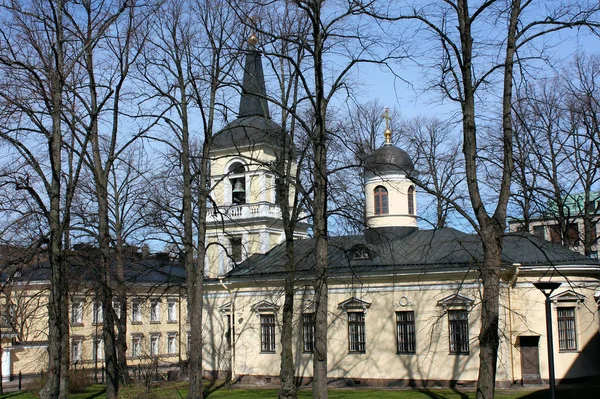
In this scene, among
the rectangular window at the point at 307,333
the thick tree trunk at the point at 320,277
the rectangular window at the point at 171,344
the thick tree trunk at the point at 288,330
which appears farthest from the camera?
the rectangular window at the point at 171,344

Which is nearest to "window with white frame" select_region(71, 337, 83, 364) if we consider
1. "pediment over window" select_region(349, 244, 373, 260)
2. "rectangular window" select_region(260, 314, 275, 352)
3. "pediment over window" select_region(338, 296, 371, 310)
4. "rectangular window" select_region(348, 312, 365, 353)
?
"rectangular window" select_region(260, 314, 275, 352)

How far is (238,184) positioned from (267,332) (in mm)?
8592

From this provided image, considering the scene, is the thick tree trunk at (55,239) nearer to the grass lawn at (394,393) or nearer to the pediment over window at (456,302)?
the grass lawn at (394,393)

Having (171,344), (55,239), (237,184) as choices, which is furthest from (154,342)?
(55,239)

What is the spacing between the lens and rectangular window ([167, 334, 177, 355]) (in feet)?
176

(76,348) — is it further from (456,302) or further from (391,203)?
(456,302)

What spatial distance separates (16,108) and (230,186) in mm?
22800

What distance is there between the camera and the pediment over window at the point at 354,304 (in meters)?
29.0

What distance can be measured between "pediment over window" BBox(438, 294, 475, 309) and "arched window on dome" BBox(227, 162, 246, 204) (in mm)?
12957

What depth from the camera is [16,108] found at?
48.8 feet

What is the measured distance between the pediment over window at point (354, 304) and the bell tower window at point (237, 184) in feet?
31.2

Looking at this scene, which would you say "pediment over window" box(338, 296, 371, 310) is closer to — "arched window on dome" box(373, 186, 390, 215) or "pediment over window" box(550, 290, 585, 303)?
"arched window on dome" box(373, 186, 390, 215)

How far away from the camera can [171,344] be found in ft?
177

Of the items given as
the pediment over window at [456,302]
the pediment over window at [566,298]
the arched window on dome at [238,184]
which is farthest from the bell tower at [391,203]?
the arched window on dome at [238,184]
